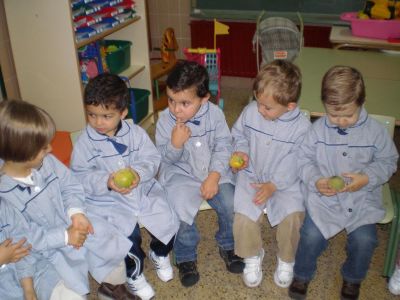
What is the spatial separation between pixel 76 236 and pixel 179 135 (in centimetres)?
68

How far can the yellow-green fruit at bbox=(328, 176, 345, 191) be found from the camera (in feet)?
6.03

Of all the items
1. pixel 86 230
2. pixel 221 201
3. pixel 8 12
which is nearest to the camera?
pixel 86 230

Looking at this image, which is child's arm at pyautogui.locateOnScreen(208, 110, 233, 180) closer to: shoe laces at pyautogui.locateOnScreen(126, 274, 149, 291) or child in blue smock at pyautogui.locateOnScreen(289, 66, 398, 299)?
child in blue smock at pyautogui.locateOnScreen(289, 66, 398, 299)

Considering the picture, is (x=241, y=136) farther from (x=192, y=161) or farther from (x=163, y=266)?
(x=163, y=266)

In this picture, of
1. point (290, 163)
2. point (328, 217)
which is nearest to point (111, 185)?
point (290, 163)

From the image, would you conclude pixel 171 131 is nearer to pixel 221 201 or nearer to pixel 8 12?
pixel 221 201

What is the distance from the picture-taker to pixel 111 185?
6.11 feet

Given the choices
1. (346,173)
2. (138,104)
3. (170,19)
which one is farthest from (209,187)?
(170,19)

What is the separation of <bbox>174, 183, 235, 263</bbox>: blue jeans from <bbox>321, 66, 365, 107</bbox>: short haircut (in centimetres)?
68

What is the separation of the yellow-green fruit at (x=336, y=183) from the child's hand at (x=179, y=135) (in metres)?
0.72

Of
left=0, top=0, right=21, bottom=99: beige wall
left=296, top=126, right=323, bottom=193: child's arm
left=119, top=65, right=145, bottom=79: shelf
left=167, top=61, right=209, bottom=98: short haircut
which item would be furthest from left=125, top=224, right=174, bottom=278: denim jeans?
left=119, top=65, right=145, bottom=79: shelf

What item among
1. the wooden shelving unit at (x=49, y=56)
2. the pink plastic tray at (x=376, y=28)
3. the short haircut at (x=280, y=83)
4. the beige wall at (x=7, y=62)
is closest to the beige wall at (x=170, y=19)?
the wooden shelving unit at (x=49, y=56)

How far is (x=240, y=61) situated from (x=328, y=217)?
9.75ft

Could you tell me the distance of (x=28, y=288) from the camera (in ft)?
5.34
